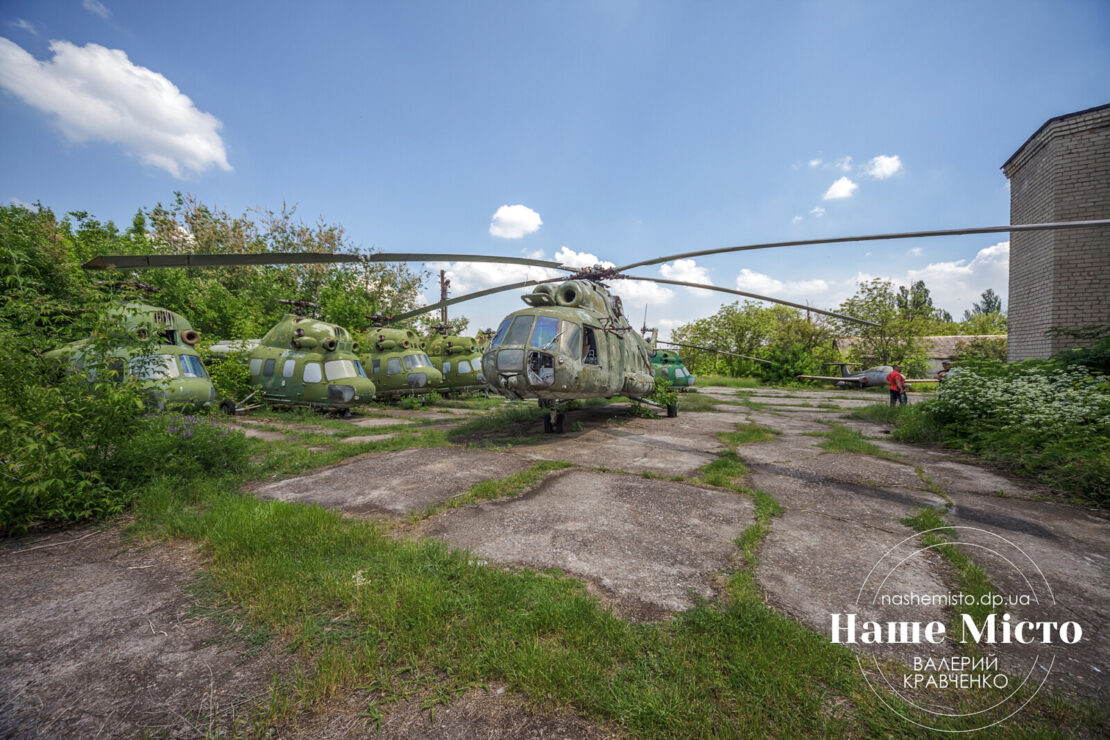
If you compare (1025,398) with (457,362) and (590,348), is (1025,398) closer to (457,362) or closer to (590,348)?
(590,348)

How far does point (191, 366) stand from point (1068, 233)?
20.5 meters

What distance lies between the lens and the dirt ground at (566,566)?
5.49 feet

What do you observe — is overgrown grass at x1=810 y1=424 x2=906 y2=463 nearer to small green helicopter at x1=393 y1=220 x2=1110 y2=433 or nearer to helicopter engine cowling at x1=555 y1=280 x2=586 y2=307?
small green helicopter at x1=393 y1=220 x2=1110 y2=433

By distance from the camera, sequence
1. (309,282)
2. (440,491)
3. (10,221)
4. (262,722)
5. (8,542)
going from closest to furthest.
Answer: (262,722)
(8,542)
(440,491)
(10,221)
(309,282)

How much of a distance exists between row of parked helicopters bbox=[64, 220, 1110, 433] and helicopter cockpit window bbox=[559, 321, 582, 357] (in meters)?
0.02

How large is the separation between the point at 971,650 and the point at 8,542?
660 cm

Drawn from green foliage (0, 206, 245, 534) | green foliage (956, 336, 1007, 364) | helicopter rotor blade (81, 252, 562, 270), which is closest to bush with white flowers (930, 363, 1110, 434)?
helicopter rotor blade (81, 252, 562, 270)

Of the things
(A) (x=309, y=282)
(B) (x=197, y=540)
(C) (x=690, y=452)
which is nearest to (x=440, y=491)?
(B) (x=197, y=540)

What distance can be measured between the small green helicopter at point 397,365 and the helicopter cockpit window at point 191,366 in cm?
497

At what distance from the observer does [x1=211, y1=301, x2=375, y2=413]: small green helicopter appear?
1095 cm

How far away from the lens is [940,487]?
16.0ft

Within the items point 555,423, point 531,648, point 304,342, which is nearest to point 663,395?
point 555,423

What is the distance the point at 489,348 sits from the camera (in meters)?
Answer: 7.46

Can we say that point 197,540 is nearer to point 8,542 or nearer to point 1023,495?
point 8,542
